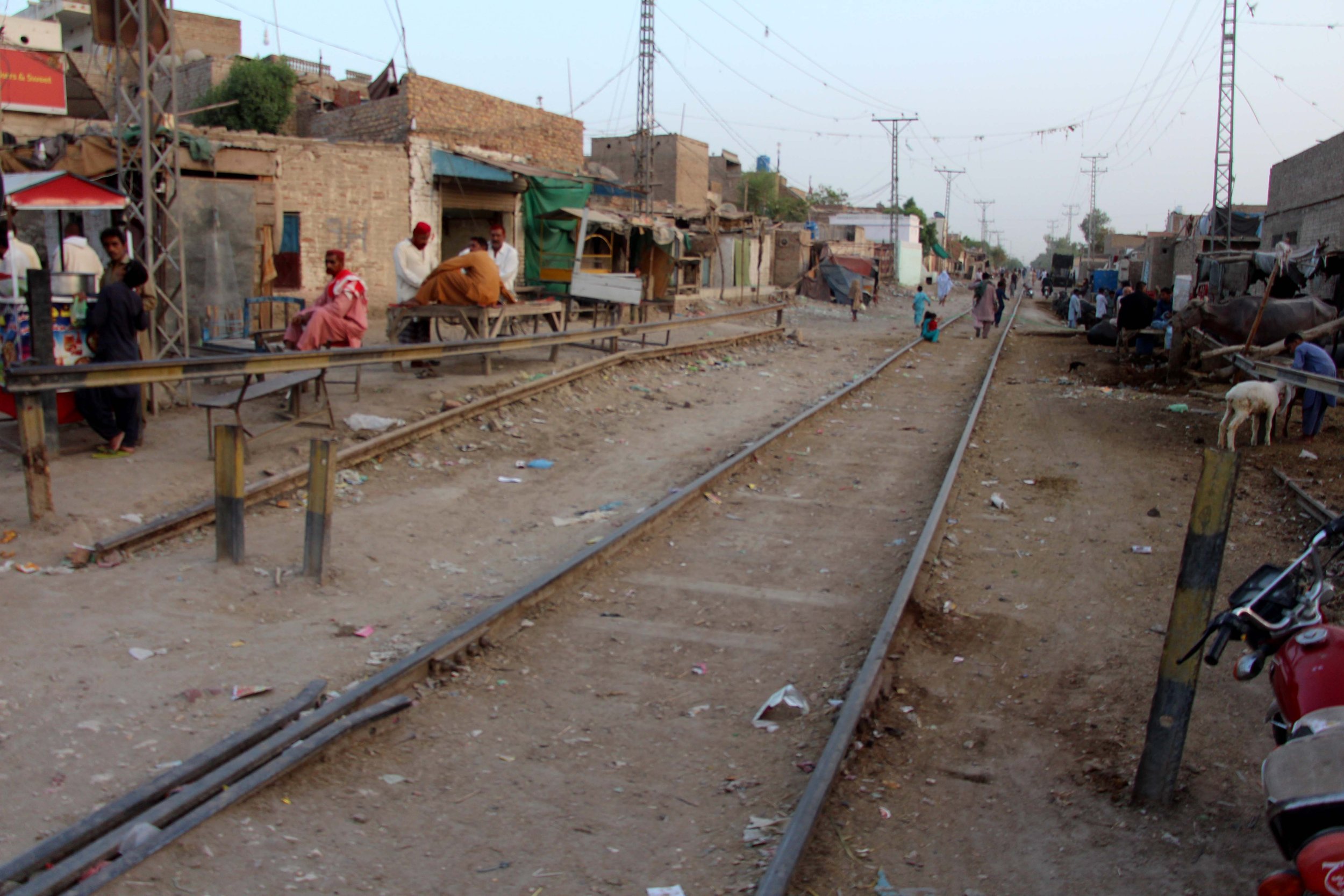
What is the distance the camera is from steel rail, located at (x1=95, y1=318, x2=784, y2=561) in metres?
5.96

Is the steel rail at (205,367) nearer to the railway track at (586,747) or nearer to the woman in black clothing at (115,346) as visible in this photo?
the woman in black clothing at (115,346)

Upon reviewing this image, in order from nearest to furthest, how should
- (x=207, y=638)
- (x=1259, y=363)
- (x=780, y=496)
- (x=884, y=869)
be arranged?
(x=884, y=869) → (x=207, y=638) → (x=780, y=496) → (x=1259, y=363)

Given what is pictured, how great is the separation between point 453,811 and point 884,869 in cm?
152

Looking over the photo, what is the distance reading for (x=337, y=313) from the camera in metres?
9.47

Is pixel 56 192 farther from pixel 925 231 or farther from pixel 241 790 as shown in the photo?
pixel 925 231

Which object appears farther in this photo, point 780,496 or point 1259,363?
point 1259,363

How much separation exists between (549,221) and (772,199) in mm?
46564

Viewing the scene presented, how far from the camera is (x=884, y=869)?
3.26 metres

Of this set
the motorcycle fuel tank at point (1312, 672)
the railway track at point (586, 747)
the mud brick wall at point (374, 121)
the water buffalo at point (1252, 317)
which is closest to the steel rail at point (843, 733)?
the railway track at point (586, 747)

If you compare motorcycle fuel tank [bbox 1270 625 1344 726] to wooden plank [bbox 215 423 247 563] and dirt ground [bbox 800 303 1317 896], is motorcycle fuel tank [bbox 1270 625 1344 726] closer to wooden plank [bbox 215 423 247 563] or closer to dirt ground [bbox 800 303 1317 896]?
dirt ground [bbox 800 303 1317 896]

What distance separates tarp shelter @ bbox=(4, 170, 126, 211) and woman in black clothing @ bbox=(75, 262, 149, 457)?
1.55m

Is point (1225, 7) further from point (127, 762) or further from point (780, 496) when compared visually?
point (127, 762)

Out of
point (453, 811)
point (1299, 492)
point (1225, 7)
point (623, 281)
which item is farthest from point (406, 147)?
point (1225, 7)

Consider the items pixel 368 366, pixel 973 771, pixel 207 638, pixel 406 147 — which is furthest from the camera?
pixel 406 147
